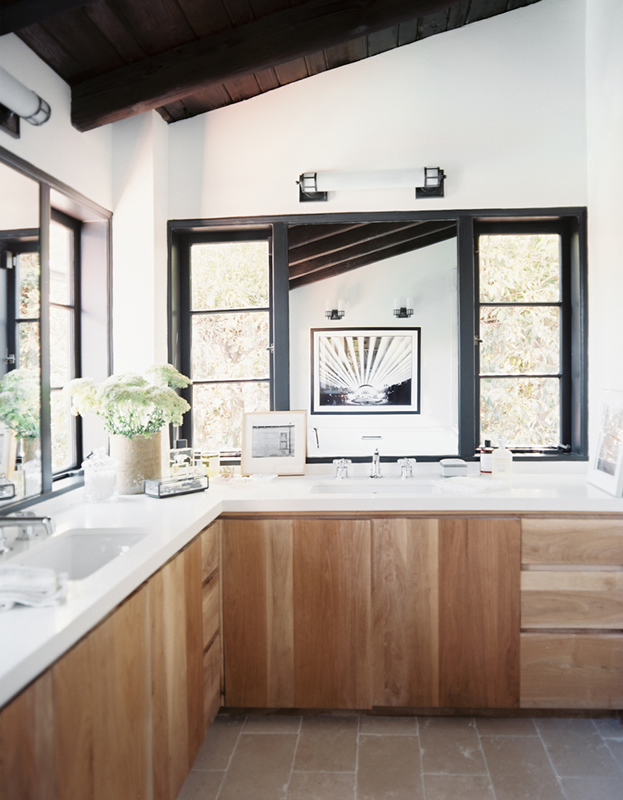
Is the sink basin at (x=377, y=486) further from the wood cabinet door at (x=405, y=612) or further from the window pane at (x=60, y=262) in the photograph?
the window pane at (x=60, y=262)

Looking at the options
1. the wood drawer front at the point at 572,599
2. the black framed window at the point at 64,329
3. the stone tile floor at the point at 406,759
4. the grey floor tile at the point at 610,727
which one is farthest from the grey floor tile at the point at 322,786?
the black framed window at the point at 64,329

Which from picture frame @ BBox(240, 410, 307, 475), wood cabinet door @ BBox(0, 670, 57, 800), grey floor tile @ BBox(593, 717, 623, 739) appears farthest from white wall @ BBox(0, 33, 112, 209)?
grey floor tile @ BBox(593, 717, 623, 739)

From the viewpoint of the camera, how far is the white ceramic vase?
255 centimetres

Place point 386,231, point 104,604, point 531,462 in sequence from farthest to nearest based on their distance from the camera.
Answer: point 386,231 < point 531,462 < point 104,604

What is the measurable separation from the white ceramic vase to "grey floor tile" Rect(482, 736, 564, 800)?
1.67m

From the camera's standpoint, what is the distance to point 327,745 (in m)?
2.29

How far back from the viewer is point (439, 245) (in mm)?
5242

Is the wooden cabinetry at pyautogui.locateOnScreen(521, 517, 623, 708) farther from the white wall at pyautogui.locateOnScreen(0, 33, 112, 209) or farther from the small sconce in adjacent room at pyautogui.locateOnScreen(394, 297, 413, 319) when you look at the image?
the small sconce in adjacent room at pyautogui.locateOnScreen(394, 297, 413, 319)

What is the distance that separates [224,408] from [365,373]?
1.68m

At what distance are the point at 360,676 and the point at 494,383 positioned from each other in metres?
1.57

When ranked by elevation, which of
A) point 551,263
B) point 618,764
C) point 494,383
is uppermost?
point 551,263

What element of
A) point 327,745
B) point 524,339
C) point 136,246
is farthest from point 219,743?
point 524,339

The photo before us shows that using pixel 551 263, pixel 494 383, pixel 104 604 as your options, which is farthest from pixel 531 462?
pixel 104 604

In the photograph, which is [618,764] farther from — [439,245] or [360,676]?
[439,245]
